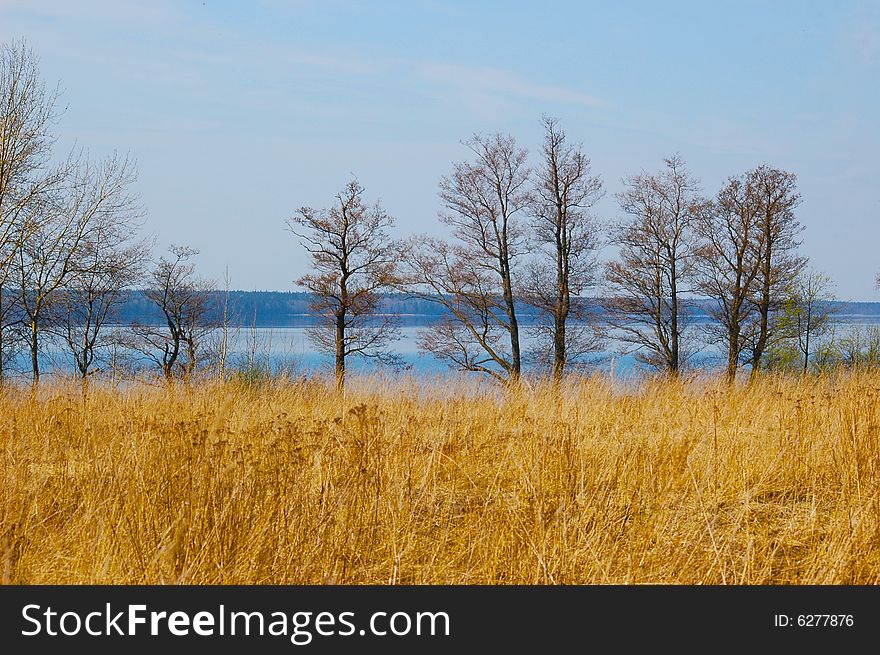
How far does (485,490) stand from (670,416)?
131 inches

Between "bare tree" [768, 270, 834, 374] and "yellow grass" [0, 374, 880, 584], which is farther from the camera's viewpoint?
"bare tree" [768, 270, 834, 374]

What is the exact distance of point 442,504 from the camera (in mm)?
5699

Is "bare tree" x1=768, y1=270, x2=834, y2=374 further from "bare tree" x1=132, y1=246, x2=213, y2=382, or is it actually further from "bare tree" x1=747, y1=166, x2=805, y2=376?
"bare tree" x1=132, y1=246, x2=213, y2=382

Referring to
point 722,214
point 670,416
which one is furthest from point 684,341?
point 670,416

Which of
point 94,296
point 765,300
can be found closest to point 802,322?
point 765,300

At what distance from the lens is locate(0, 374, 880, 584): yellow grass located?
3.99m

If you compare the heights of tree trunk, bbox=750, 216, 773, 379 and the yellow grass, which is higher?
tree trunk, bbox=750, 216, 773, 379

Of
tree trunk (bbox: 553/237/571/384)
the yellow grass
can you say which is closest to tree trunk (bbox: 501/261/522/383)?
tree trunk (bbox: 553/237/571/384)

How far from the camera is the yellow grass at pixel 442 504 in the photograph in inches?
157

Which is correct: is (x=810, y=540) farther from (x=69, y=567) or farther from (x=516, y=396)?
(x=516, y=396)

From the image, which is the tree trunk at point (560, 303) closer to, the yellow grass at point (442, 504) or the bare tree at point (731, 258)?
the bare tree at point (731, 258)

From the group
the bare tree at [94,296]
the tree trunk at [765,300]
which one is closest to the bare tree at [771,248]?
the tree trunk at [765,300]

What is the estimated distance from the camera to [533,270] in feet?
109

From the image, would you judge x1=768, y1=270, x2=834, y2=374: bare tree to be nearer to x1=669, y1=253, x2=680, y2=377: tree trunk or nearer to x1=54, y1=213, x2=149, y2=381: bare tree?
x1=669, y1=253, x2=680, y2=377: tree trunk
